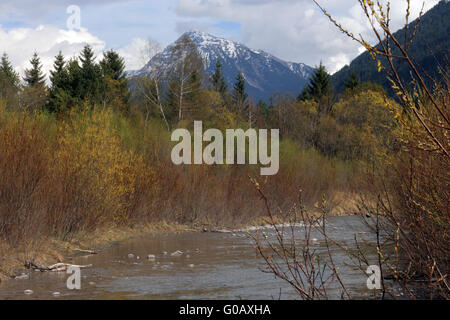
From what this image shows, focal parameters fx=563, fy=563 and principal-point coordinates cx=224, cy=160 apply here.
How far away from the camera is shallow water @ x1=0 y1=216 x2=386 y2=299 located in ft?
32.8

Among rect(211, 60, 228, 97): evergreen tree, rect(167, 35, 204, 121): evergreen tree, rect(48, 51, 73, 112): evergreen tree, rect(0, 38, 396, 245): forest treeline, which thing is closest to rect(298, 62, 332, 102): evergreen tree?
rect(0, 38, 396, 245): forest treeline

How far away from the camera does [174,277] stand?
11.8 metres

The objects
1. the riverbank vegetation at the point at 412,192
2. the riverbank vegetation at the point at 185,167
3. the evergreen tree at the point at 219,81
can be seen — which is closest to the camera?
the riverbank vegetation at the point at 412,192

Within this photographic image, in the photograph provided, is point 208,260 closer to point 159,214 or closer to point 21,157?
point 21,157

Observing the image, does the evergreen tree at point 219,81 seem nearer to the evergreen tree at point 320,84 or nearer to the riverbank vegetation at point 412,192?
the evergreen tree at point 320,84

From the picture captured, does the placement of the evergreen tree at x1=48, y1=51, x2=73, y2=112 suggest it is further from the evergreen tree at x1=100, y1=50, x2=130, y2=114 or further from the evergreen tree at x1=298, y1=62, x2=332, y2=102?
the evergreen tree at x1=298, y1=62, x2=332, y2=102

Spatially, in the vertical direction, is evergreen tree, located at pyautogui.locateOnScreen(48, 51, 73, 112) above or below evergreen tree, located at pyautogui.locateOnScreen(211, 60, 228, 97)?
below

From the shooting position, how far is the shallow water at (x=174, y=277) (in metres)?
9.99

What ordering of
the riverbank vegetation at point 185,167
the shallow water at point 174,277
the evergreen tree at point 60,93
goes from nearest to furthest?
the riverbank vegetation at point 185,167 → the shallow water at point 174,277 → the evergreen tree at point 60,93

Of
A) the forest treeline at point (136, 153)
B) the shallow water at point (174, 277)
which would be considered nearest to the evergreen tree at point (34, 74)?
the forest treeline at point (136, 153)

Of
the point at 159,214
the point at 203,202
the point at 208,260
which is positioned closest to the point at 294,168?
the point at 203,202

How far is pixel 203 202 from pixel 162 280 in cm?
1157

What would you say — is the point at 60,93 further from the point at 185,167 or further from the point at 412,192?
the point at 412,192
